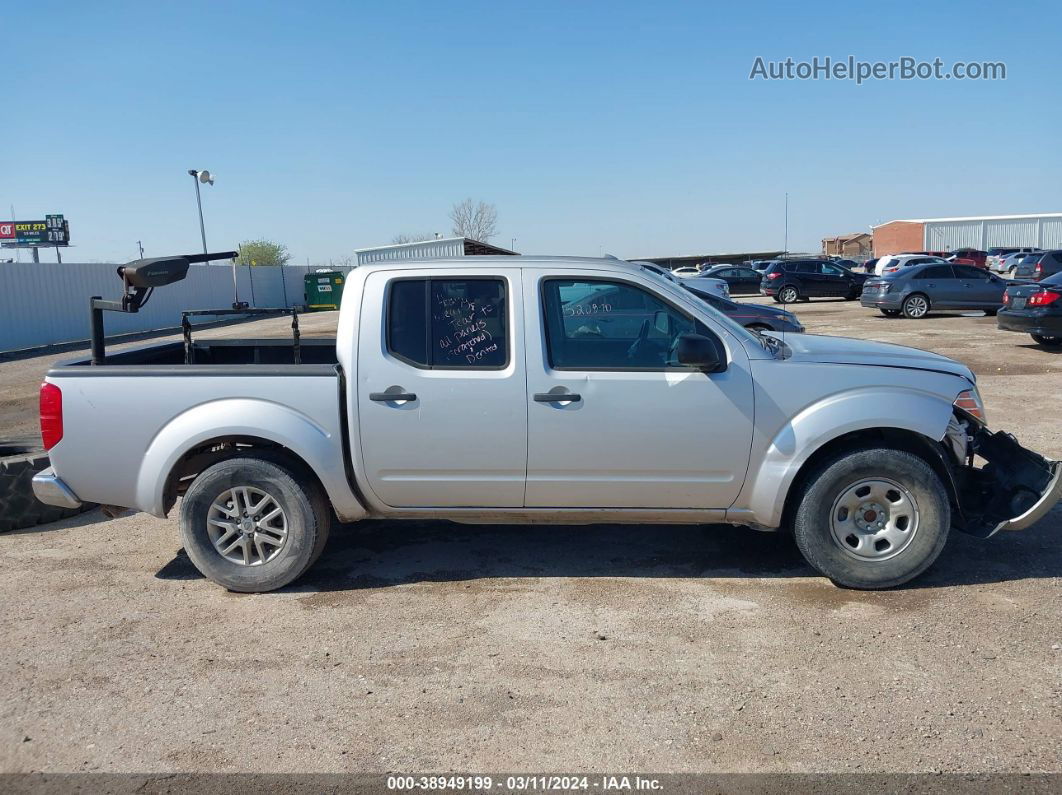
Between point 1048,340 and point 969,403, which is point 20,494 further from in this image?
point 1048,340

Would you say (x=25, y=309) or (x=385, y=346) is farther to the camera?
(x=25, y=309)

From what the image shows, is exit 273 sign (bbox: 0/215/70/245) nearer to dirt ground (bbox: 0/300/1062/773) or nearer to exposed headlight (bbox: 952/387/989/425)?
dirt ground (bbox: 0/300/1062/773)

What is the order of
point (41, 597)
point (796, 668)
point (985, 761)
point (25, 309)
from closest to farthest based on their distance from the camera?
1. point (985, 761)
2. point (796, 668)
3. point (41, 597)
4. point (25, 309)

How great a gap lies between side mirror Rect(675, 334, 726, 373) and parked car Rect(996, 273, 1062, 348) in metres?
12.0

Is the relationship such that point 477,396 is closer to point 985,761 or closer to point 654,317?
point 654,317

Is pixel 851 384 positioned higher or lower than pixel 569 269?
lower

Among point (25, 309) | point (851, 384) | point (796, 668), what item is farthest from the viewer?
point (25, 309)

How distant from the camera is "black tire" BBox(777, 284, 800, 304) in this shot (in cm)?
3114

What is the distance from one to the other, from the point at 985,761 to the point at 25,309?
91.2 feet

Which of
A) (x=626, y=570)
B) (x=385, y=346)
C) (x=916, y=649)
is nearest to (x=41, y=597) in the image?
(x=385, y=346)

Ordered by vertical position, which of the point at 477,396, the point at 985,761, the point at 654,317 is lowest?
the point at 985,761

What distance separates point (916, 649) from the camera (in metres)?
4.00

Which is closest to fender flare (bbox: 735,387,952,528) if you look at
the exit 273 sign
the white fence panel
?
the white fence panel

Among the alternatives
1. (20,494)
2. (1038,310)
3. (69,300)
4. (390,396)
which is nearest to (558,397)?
(390,396)
